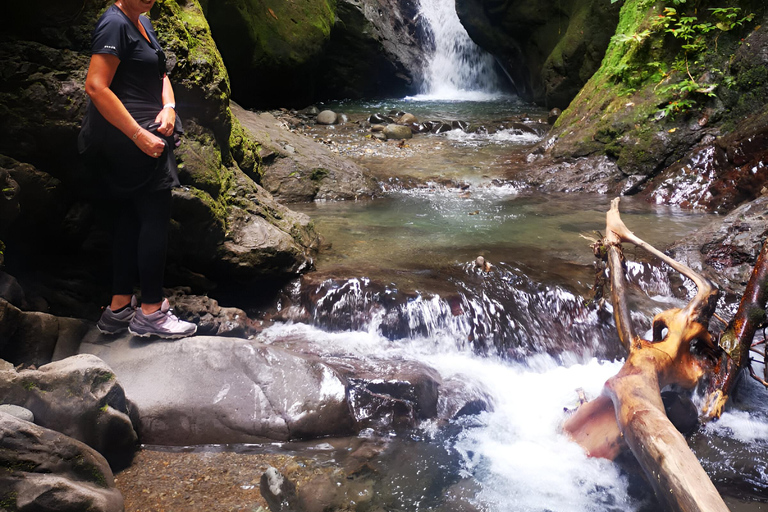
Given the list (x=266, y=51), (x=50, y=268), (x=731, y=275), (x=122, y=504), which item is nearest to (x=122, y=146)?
(x=50, y=268)

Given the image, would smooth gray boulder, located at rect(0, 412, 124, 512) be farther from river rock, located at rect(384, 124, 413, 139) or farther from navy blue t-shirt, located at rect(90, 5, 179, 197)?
river rock, located at rect(384, 124, 413, 139)

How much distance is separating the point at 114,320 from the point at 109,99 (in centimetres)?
140

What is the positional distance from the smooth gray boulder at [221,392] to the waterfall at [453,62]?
61.4 feet

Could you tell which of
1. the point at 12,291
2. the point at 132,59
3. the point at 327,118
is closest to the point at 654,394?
the point at 132,59

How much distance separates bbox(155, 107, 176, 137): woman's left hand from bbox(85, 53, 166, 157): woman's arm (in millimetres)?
148

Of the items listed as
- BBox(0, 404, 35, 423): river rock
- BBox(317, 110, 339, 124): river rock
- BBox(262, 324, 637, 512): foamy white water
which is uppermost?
BBox(317, 110, 339, 124): river rock

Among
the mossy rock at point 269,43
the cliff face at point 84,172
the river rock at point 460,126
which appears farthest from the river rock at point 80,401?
the river rock at point 460,126

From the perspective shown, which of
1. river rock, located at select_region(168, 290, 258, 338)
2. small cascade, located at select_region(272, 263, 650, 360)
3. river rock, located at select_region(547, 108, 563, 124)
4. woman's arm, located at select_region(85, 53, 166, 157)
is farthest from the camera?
river rock, located at select_region(547, 108, 563, 124)

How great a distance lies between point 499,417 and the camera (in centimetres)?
374

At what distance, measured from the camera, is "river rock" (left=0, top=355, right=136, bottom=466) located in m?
2.45

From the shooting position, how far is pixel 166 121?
120 inches

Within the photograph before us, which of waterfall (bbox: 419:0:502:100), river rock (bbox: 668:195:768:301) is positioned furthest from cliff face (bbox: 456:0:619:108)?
river rock (bbox: 668:195:768:301)

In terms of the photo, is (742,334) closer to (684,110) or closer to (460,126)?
(684,110)

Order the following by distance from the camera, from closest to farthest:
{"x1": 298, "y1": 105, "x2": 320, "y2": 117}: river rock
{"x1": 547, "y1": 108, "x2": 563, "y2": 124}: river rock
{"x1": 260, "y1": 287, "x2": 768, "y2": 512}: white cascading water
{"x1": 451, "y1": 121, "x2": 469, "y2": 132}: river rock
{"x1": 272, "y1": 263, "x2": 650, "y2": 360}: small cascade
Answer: {"x1": 260, "y1": 287, "x2": 768, "y2": 512}: white cascading water < {"x1": 272, "y1": 263, "x2": 650, "y2": 360}: small cascade < {"x1": 451, "y1": 121, "x2": 469, "y2": 132}: river rock < {"x1": 547, "y1": 108, "x2": 563, "y2": 124}: river rock < {"x1": 298, "y1": 105, "x2": 320, "y2": 117}: river rock
